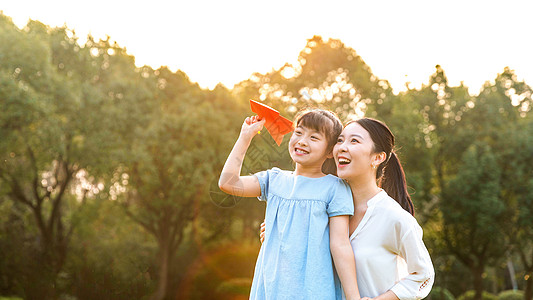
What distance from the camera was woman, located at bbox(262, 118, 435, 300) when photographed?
2553mm

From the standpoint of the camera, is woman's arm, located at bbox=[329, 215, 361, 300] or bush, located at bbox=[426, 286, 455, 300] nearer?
woman's arm, located at bbox=[329, 215, 361, 300]

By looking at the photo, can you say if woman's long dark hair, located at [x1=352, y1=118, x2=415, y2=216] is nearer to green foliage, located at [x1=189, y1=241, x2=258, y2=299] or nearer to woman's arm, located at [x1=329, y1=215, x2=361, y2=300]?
woman's arm, located at [x1=329, y1=215, x2=361, y2=300]

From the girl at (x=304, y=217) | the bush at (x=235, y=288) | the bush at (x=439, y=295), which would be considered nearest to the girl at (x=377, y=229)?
the girl at (x=304, y=217)

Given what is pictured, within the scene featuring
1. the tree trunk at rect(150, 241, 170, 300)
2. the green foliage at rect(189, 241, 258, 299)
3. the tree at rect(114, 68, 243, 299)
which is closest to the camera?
the tree at rect(114, 68, 243, 299)

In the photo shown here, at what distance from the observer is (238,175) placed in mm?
2838

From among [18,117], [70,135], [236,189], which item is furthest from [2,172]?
[236,189]

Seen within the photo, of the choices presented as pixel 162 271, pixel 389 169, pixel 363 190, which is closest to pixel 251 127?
pixel 363 190

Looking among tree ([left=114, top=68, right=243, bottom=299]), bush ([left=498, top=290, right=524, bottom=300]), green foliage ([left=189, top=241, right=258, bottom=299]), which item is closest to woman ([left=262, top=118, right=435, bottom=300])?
tree ([left=114, top=68, right=243, bottom=299])

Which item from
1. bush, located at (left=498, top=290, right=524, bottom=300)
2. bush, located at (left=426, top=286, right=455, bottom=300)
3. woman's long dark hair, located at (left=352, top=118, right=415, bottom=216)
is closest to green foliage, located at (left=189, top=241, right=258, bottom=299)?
bush, located at (left=426, top=286, right=455, bottom=300)

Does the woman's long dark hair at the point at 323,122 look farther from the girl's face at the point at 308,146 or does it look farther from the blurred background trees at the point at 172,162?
the blurred background trees at the point at 172,162

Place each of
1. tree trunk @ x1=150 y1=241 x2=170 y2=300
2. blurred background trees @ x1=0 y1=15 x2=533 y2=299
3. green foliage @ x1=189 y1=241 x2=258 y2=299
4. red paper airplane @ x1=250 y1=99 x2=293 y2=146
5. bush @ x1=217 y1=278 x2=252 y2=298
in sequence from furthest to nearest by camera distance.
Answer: tree trunk @ x1=150 y1=241 x2=170 y2=300 < green foliage @ x1=189 y1=241 x2=258 y2=299 < bush @ x1=217 y1=278 x2=252 y2=298 < blurred background trees @ x1=0 y1=15 x2=533 y2=299 < red paper airplane @ x1=250 y1=99 x2=293 y2=146

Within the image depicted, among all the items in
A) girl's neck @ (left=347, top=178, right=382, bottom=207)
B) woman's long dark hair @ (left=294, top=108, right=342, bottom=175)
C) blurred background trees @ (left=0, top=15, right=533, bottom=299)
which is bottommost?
girl's neck @ (left=347, top=178, right=382, bottom=207)

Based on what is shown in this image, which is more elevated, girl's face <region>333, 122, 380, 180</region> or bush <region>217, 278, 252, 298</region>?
girl's face <region>333, 122, 380, 180</region>

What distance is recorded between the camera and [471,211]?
61.1ft
